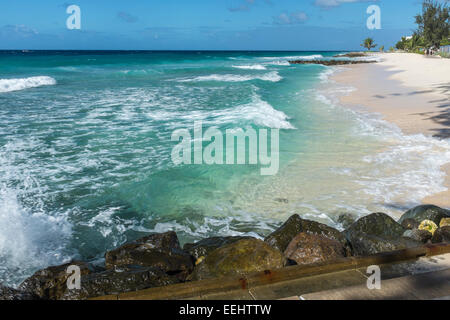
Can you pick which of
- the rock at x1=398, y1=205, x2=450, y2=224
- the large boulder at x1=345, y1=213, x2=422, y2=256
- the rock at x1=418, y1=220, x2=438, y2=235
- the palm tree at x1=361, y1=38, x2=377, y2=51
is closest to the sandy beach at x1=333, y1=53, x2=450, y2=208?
the rock at x1=398, y1=205, x2=450, y2=224

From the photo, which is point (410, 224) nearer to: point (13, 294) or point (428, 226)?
point (428, 226)

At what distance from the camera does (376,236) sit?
4.56 m

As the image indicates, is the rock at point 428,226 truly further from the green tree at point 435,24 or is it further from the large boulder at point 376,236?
the green tree at point 435,24

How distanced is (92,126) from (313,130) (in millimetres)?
8477

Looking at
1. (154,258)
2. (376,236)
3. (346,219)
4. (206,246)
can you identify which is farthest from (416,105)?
(154,258)

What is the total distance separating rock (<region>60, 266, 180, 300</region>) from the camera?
3.71m

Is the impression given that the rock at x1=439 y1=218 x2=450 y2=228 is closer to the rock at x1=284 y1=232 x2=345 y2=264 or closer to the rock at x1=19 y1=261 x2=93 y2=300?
the rock at x1=284 y1=232 x2=345 y2=264

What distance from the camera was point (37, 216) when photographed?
6500 mm

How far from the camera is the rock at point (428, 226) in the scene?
499 cm

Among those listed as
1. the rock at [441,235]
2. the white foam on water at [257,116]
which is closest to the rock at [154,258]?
the rock at [441,235]
